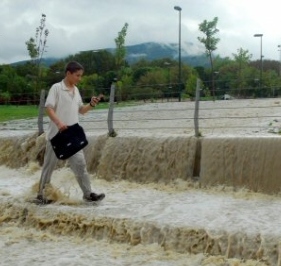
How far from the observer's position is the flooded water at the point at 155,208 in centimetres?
675

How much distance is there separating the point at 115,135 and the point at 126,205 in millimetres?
3388

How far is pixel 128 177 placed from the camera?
1088cm

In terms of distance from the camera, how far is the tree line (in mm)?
30869

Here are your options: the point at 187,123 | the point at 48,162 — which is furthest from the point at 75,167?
the point at 187,123

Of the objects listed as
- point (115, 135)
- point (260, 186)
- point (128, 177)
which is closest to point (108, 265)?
Answer: point (260, 186)

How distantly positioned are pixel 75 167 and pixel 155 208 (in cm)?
130

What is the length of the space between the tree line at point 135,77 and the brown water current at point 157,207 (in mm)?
12784

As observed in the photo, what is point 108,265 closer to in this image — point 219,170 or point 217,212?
point 217,212

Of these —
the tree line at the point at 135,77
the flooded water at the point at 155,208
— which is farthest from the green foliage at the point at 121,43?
the flooded water at the point at 155,208

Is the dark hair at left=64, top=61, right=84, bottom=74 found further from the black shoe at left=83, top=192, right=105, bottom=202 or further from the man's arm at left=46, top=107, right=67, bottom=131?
the black shoe at left=83, top=192, right=105, bottom=202

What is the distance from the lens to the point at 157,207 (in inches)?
333

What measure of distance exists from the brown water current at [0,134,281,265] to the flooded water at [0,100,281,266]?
0.01 m

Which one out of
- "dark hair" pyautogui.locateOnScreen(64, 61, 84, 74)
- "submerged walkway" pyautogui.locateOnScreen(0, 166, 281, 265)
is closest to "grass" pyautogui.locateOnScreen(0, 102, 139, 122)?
"submerged walkway" pyautogui.locateOnScreen(0, 166, 281, 265)

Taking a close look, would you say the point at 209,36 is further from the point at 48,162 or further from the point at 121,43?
the point at 48,162
